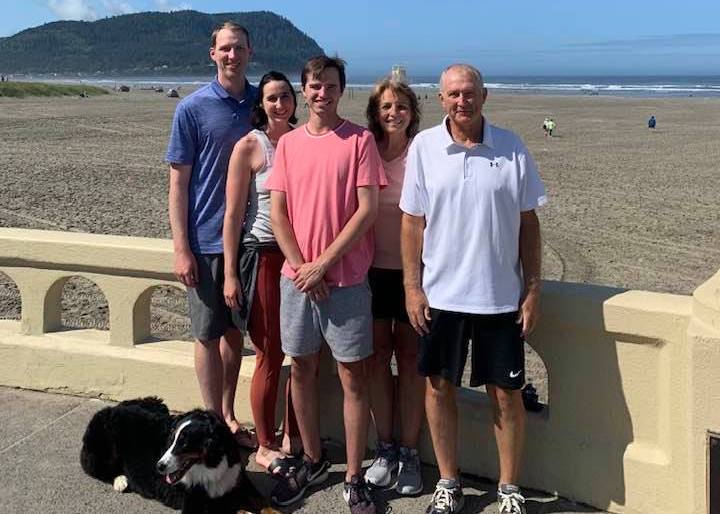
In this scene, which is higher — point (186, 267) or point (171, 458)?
point (186, 267)

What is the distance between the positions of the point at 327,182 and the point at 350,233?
0.83 ft

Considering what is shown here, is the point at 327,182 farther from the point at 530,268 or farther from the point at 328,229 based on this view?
the point at 530,268

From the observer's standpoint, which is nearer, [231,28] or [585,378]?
[585,378]

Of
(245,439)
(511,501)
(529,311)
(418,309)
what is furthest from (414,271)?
(245,439)

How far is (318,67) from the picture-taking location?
375 cm

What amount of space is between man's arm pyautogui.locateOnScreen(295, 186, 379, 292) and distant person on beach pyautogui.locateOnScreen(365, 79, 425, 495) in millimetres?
274

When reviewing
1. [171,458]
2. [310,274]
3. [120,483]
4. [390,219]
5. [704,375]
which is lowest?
[120,483]

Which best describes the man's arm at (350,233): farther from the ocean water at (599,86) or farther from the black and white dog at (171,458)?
the ocean water at (599,86)

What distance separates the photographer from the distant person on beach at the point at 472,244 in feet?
11.6

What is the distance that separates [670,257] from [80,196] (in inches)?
410

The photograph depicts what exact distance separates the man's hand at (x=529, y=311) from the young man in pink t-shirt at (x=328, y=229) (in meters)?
0.71

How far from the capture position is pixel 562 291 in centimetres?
385

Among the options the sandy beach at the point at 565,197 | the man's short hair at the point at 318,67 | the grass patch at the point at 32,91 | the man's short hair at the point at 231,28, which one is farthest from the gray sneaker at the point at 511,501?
the grass patch at the point at 32,91

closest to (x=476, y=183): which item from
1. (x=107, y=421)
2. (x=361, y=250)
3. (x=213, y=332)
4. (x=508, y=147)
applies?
(x=508, y=147)
